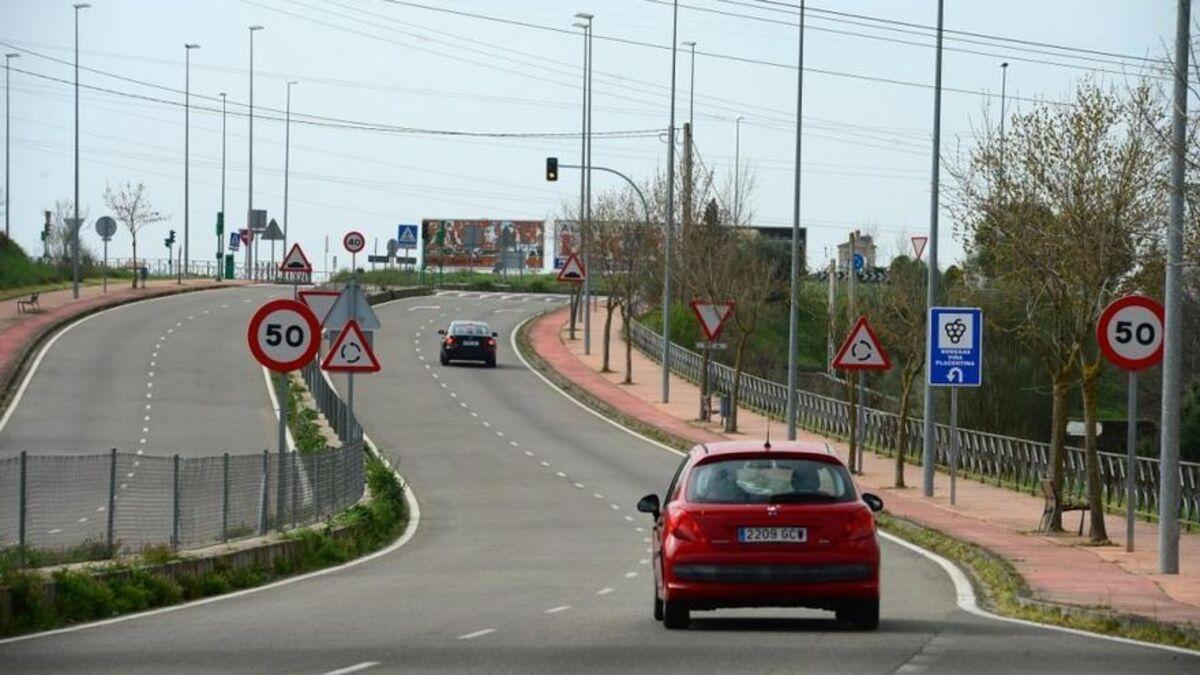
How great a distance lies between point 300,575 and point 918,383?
4716cm

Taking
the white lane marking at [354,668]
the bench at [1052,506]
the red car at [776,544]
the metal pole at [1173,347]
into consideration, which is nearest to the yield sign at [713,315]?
the bench at [1052,506]

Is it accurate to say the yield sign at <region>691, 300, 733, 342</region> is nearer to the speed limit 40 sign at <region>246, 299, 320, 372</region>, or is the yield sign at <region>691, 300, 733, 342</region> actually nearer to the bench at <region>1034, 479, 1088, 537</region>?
the bench at <region>1034, 479, 1088, 537</region>

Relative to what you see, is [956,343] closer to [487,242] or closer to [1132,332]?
[1132,332]

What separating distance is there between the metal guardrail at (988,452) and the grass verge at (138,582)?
36.6 ft

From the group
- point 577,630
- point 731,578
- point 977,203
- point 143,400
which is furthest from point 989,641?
point 143,400

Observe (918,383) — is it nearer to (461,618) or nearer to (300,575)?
(300,575)

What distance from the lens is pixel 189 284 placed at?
3986 inches

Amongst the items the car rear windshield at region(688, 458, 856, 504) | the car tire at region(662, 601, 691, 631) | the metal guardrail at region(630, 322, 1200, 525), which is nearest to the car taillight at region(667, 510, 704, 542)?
the car rear windshield at region(688, 458, 856, 504)

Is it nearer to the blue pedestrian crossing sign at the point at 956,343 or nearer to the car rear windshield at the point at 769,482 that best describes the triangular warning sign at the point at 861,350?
the blue pedestrian crossing sign at the point at 956,343

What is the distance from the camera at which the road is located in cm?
1404

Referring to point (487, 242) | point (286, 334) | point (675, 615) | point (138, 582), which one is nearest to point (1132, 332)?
point (675, 615)

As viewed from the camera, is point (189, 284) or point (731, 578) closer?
point (731, 578)

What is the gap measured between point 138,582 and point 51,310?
193 ft

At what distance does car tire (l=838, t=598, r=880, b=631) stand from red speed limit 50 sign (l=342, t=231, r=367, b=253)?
3255cm
